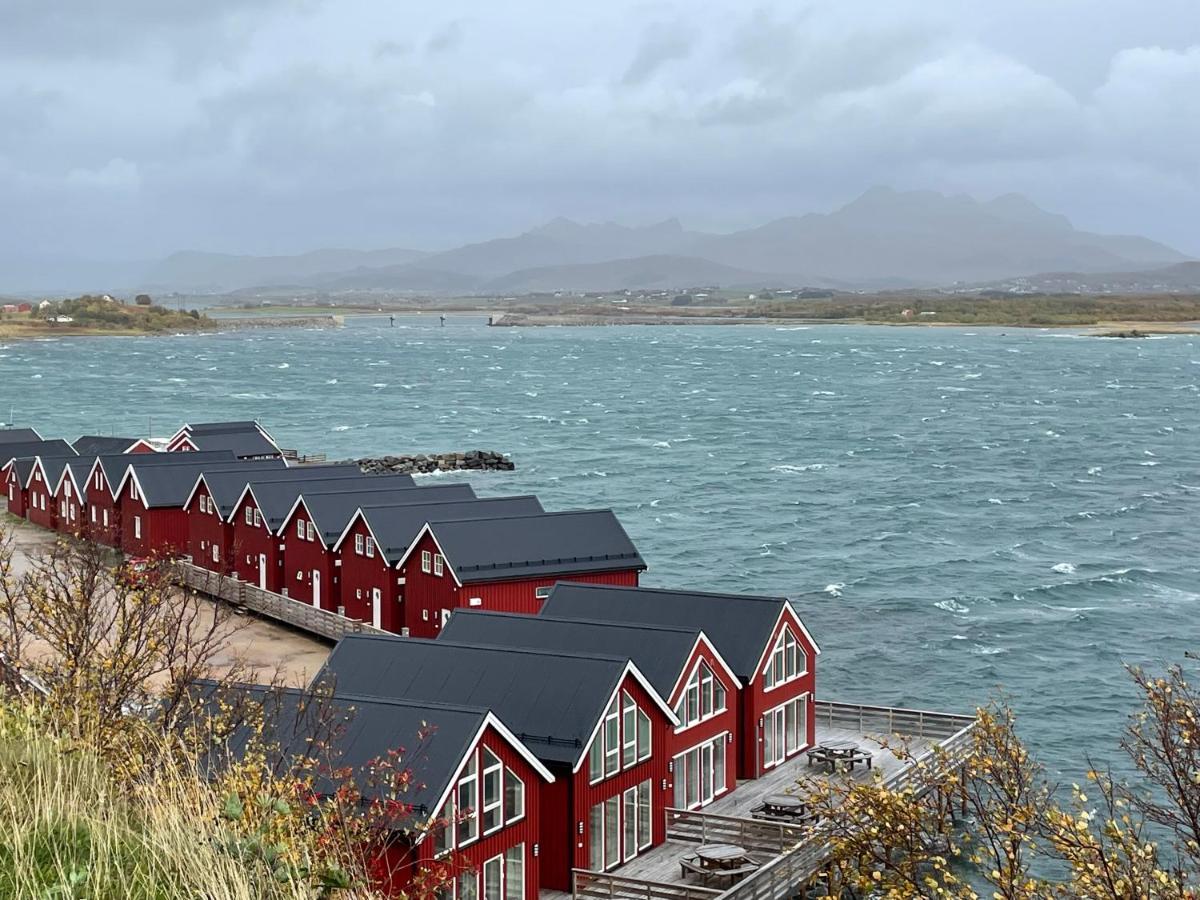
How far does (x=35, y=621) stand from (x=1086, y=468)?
99.1 meters

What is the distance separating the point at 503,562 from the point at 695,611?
9.18 m

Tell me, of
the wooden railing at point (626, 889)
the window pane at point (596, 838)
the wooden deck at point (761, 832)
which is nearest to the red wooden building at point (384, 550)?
the wooden deck at point (761, 832)

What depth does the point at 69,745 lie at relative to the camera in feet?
43.8

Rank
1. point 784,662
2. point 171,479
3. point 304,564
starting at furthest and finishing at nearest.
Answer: point 171,479, point 304,564, point 784,662

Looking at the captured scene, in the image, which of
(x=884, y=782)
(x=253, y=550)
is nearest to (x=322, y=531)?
(x=253, y=550)

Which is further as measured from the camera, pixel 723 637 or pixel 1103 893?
pixel 723 637

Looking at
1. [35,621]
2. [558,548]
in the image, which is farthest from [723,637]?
[35,621]

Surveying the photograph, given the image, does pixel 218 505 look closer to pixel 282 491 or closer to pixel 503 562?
pixel 282 491

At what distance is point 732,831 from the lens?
103ft

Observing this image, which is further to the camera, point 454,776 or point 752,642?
point 752,642

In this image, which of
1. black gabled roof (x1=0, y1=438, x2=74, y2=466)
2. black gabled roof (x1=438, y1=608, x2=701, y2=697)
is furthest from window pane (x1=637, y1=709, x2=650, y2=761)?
black gabled roof (x1=0, y1=438, x2=74, y2=466)

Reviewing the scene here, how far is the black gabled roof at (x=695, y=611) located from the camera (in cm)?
3688

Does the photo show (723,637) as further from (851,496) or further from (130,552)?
(851,496)

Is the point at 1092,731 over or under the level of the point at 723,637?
under
